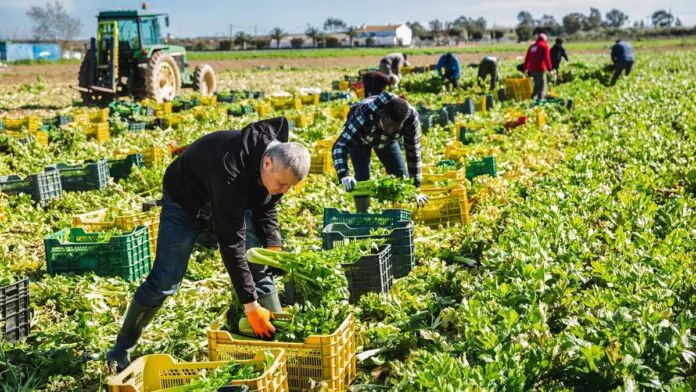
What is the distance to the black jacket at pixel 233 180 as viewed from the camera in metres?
4.11

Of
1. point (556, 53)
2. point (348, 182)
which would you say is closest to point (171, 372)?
point (348, 182)

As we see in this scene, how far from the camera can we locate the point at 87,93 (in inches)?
810

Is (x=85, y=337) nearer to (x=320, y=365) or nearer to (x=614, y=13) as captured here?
(x=320, y=365)

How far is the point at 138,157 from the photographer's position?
10.9m

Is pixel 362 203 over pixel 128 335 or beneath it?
over

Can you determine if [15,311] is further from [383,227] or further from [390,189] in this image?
[390,189]

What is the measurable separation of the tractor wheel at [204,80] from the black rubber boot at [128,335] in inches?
736

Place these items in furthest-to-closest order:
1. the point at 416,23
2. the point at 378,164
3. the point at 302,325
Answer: the point at 416,23 → the point at 378,164 → the point at 302,325

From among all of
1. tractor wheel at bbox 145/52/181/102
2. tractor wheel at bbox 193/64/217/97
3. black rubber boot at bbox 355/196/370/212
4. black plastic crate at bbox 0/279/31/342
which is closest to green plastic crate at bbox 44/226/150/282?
black plastic crate at bbox 0/279/31/342

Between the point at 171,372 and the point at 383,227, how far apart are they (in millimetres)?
2963

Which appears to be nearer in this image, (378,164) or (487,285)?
(487,285)

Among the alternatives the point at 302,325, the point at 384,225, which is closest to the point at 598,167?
the point at 384,225

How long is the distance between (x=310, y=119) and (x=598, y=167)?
28.0 feet

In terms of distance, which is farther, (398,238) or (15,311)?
(398,238)
